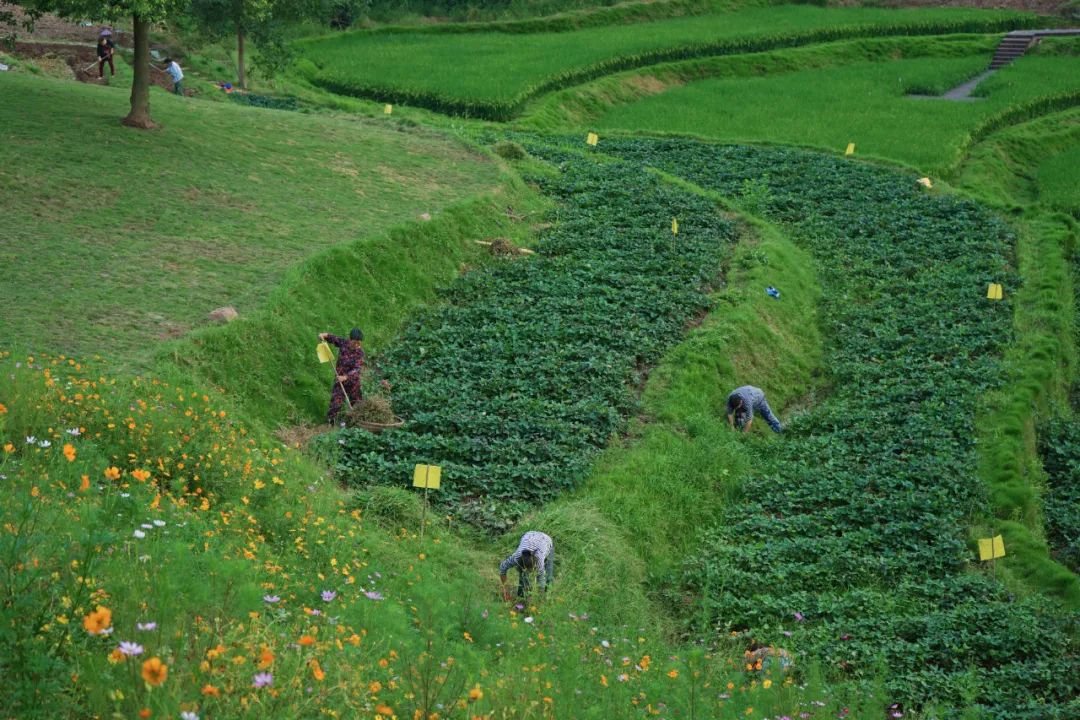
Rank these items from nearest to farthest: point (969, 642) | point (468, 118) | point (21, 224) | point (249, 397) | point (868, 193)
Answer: point (969, 642), point (249, 397), point (21, 224), point (868, 193), point (468, 118)

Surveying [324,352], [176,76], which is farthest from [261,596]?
[176,76]

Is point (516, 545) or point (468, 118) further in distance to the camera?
point (468, 118)

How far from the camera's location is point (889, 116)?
37.8 m

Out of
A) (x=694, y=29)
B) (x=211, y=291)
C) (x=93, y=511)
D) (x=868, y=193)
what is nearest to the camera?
(x=93, y=511)

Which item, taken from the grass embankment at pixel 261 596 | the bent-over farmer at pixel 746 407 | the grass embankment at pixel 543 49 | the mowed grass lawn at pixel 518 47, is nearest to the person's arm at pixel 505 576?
the grass embankment at pixel 261 596

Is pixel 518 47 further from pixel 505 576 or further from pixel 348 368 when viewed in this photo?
pixel 505 576

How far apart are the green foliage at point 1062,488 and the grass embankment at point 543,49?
2103cm

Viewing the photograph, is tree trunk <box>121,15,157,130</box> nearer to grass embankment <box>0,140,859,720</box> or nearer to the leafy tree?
the leafy tree

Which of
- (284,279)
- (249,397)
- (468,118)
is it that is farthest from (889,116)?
(249,397)

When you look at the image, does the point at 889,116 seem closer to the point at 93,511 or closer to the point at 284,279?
the point at 284,279

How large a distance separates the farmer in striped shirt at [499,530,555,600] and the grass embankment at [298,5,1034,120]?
84.4 ft

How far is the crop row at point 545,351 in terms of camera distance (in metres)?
14.9

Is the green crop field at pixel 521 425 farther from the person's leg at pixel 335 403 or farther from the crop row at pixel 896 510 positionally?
the person's leg at pixel 335 403

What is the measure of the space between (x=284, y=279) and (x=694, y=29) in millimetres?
32415
